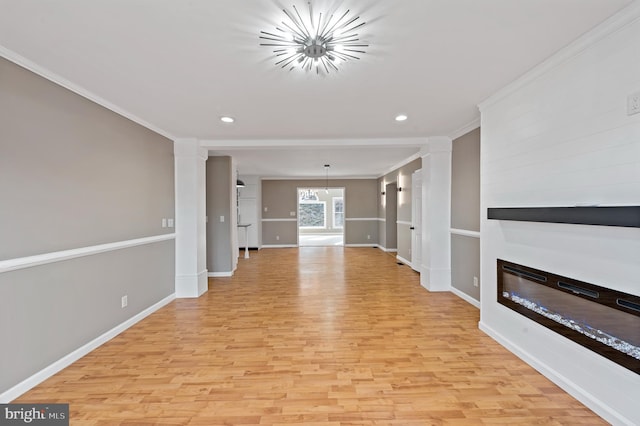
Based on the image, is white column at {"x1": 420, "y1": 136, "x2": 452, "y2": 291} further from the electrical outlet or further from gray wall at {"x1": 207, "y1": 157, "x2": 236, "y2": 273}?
gray wall at {"x1": 207, "y1": 157, "x2": 236, "y2": 273}

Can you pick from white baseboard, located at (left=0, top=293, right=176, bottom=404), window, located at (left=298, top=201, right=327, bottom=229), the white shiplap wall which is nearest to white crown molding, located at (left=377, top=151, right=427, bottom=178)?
the white shiplap wall

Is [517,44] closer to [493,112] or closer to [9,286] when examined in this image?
[493,112]

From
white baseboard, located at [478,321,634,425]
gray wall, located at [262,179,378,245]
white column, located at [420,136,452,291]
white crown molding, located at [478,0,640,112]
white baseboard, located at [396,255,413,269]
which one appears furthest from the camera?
gray wall, located at [262,179,378,245]

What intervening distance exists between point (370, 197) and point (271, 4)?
28.5ft

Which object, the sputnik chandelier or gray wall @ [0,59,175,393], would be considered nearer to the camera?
the sputnik chandelier

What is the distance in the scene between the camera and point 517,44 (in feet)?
6.35

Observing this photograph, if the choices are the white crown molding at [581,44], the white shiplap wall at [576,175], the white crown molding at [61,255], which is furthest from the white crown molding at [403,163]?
the white crown molding at [61,255]

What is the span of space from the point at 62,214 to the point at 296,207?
25.4 feet

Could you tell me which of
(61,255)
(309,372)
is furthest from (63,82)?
(309,372)

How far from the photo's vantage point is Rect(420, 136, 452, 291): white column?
4406 millimetres

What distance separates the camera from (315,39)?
1780 millimetres

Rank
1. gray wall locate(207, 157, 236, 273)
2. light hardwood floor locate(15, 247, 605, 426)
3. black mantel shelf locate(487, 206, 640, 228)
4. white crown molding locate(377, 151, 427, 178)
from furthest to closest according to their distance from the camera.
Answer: gray wall locate(207, 157, 236, 273)
white crown molding locate(377, 151, 427, 178)
light hardwood floor locate(15, 247, 605, 426)
black mantel shelf locate(487, 206, 640, 228)

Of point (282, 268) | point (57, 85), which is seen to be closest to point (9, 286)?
point (57, 85)

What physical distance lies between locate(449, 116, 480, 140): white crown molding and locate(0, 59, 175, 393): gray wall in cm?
420
